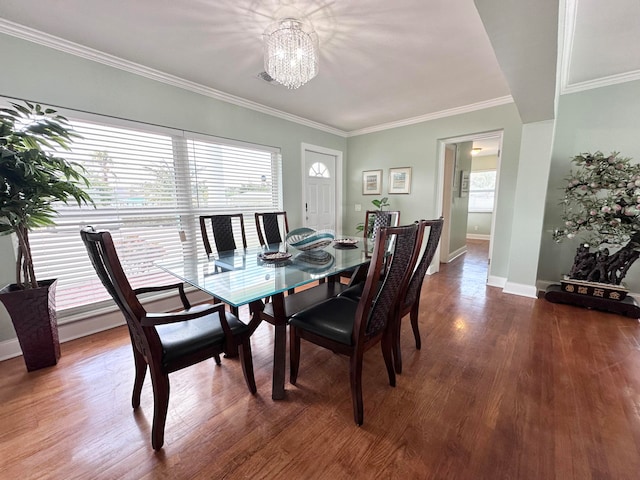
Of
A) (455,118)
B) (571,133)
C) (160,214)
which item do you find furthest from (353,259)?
(571,133)

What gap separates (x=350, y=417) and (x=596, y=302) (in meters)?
3.08

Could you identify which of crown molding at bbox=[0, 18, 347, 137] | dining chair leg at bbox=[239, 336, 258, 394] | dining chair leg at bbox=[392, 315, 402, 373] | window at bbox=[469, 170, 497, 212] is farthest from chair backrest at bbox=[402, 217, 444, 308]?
window at bbox=[469, 170, 497, 212]

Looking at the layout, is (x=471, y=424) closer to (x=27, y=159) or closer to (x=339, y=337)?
(x=339, y=337)

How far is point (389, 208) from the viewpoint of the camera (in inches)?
174

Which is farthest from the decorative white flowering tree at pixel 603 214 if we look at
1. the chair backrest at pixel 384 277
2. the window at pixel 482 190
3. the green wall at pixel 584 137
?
the window at pixel 482 190

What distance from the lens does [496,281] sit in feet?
11.6

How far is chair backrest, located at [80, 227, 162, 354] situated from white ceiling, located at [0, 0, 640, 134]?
5.31 feet

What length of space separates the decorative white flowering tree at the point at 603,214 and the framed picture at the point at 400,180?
1.90 m

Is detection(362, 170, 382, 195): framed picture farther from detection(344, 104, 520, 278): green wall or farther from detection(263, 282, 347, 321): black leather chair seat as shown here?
detection(263, 282, 347, 321): black leather chair seat

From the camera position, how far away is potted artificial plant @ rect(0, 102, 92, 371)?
161 cm

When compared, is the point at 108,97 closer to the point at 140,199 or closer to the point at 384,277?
the point at 140,199

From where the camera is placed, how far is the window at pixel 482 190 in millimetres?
7188

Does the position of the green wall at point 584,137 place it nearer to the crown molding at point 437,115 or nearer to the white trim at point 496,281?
the white trim at point 496,281

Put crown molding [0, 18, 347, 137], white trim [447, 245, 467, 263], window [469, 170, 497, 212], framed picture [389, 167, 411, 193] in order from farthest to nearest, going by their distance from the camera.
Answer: window [469, 170, 497, 212]
white trim [447, 245, 467, 263]
framed picture [389, 167, 411, 193]
crown molding [0, 18, 347, 137]
